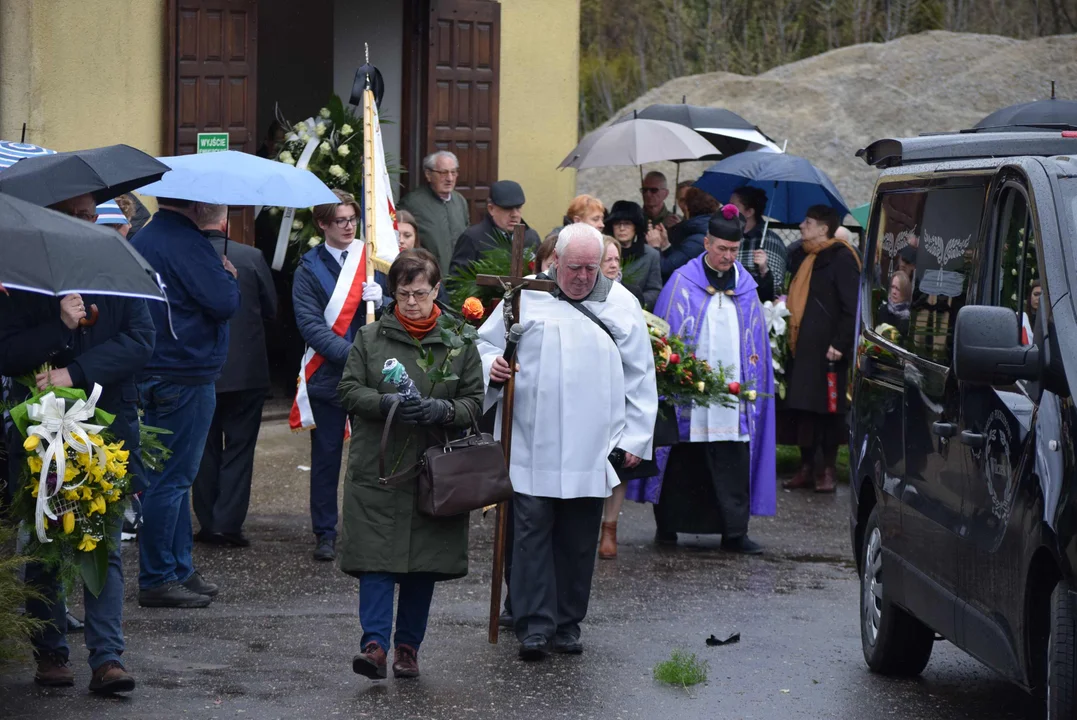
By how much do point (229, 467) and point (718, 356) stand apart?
287 cm

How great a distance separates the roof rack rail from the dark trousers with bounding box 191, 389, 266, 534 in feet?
13.0

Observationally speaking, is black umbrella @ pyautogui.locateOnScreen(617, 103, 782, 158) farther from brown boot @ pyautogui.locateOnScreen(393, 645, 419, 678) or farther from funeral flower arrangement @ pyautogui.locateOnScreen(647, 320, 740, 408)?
brown boot @ pyautogui.locateOnScreen(393, 645, 419, 678)

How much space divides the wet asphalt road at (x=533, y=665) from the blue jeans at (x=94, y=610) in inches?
6.9

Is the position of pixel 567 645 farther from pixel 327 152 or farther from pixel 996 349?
pixel 327 152

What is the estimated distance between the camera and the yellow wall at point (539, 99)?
1466 centimetres

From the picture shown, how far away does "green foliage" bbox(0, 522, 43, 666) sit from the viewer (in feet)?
18.9

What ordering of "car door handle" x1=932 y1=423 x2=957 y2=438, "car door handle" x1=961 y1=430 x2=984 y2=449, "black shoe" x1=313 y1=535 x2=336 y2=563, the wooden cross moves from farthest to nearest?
"black shoe" x1=313 y1=535 x2=336 y2=563 → the wooden cross → "car door handle" x1=932 y1=423 x2=957 y2=438 → "car door handle" x1=961 y1=430 x2=984 y2=449

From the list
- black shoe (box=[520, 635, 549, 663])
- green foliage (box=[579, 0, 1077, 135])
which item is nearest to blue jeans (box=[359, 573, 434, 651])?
→ black shoe (box=[520, 635, 549, 663])

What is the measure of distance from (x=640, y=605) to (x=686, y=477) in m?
1.79

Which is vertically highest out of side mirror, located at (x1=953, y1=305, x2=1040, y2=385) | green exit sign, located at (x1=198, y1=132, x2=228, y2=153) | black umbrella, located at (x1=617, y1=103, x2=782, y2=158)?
black umbrella, located at (x1=617, y1=103, x2=782, y2=158)

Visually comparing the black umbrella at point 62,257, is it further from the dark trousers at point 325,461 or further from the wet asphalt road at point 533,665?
the dark trousers at point 325,461

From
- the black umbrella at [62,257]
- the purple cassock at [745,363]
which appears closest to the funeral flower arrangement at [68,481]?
the black umbrella at [62,257]

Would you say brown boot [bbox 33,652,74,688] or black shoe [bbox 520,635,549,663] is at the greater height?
brown boot [bbox 33,652,74,688]

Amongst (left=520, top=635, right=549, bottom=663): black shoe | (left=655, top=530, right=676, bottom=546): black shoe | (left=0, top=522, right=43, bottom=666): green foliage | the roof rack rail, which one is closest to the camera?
(left=0, top=522, right=43, bottom=666): green foliage
